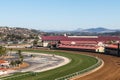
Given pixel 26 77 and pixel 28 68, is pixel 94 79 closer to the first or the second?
pixel 26 77

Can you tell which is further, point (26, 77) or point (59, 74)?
point (59, 74)

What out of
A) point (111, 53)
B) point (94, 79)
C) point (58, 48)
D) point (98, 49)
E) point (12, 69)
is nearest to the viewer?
point (94, 79)

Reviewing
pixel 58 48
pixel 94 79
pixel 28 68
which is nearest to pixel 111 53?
pixel 58 48

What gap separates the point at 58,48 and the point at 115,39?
43.1 meters

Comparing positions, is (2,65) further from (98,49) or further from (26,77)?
(98,49)

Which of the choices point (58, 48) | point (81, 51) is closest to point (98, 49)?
point (81, 51)

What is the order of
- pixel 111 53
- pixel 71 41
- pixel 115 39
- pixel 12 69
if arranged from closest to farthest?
pixel 12 69
pixel 111 53
pixel 71 41
pixel 115 39

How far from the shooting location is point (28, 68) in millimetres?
73875

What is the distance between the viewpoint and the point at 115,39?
16150 cm

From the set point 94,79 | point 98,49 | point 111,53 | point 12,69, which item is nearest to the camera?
point 94,79

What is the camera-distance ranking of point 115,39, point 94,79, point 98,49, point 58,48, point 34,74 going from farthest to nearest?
1. point 115,39
2. point 58,48
3. point 98,49
4. point 34,74
5. point 94,79

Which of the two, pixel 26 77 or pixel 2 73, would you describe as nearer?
pixel 26 77

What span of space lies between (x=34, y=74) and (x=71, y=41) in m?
84.3

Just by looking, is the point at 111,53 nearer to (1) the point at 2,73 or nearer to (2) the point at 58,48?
(2) the point at 58,48
